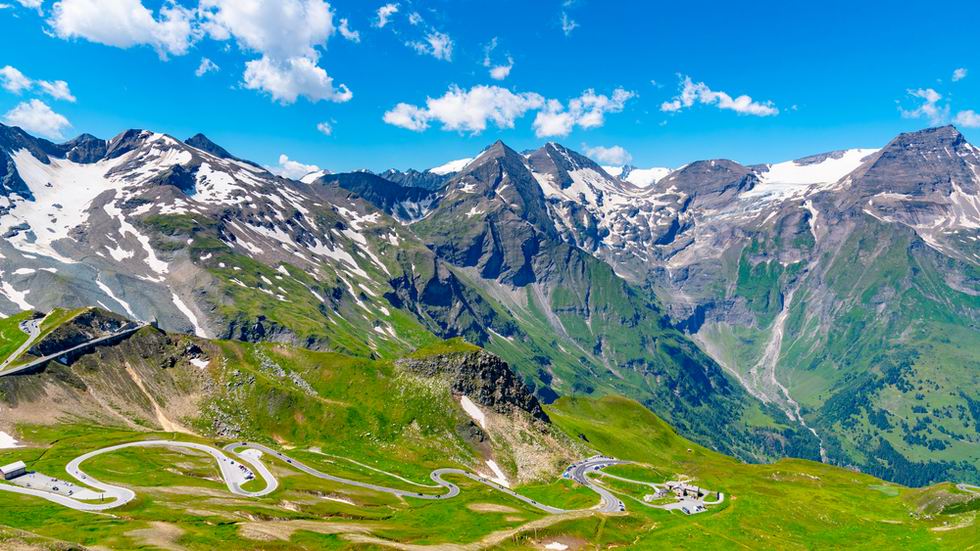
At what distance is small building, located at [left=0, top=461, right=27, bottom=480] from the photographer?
11725cm

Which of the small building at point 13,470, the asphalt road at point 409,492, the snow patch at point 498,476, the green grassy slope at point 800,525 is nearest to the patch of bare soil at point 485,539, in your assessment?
the green grassy slope at point 800,525

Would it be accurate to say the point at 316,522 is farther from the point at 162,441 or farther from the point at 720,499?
the point at 720,499

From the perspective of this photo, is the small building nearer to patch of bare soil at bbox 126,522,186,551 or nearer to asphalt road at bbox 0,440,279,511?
asphalt road at bbox 0,440,279,511

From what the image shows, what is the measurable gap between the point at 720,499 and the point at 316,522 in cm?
11696

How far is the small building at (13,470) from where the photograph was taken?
117250mm

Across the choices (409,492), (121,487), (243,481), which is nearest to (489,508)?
(409,492)

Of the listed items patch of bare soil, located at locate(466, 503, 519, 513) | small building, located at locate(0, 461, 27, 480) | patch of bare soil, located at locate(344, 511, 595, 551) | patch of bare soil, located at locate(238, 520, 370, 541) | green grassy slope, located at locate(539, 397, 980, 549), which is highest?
small building, located at locate(0, 461, 27, 480)

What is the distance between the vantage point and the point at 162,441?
161 meters

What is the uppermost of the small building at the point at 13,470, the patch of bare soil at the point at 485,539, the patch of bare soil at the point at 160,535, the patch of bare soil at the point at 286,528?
the small building at the point at 13,470

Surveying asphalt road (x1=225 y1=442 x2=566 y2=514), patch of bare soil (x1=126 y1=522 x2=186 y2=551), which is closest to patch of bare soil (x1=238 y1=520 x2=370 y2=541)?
patch of bare soil (x1=126 y1=522 x2=186 y2=551)

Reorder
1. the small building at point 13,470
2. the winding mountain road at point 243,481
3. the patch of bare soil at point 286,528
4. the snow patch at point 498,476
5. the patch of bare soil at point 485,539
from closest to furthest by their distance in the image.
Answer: the patch of bare soil at point 286,528, the patch of bare soil at point 485,539, the winding mountain road at point 243,481, the small building at point 13,470, the snow patch at point 498,476

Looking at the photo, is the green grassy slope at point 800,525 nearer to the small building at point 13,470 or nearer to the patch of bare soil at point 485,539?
the patch of bare soil at point 485,539

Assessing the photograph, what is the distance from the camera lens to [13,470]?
388 feet

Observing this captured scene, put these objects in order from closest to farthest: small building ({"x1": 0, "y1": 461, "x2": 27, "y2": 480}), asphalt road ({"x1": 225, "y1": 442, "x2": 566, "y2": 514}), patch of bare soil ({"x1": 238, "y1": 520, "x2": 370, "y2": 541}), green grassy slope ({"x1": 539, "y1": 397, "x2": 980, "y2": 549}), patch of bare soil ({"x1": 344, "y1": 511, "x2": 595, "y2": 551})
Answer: patch of bare soil ({"x1": 238, "y1": 520, "x2": 370, "y2": 541})
patch of bare soil ({"x1": 344, "y1": 511, "x2": 595, "y2": 551})
small building ({"x1": 0, "y1": 461, "x2": 27, "y2": 480})
green grassy slope ({"x1": 539, "y1": 397, "x2": 980, "y2": 549})
asphalt road ({"x1": 225, "y1": 442, "x2": 566, "y2": 514})
